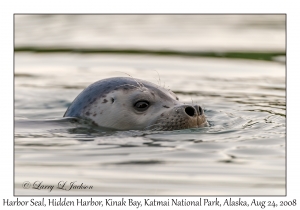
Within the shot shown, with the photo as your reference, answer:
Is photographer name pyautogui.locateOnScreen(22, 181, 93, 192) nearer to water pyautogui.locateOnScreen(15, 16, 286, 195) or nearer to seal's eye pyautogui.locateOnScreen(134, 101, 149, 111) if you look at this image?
water pyautogui.locateOnScreen(15, 16, 286, 195)

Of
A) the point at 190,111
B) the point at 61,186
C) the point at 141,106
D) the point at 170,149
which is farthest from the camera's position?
the point at 141,106

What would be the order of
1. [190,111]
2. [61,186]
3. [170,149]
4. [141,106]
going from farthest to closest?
[141,106], [190,111], [170,149], [61,186]

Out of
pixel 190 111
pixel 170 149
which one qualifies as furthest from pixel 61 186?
pixel 190 111

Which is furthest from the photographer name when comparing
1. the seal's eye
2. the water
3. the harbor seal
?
the seal's eye

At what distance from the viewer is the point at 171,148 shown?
741 centimetres

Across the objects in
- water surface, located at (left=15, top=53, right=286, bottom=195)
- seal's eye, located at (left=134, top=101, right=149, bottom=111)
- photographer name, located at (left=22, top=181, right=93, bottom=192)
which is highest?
seal's eye, located at (left=134, top=101, right=149, bottom=111)

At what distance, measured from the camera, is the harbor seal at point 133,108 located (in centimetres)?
803

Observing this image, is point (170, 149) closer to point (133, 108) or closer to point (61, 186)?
point (133, 108)

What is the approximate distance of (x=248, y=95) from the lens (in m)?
11.0

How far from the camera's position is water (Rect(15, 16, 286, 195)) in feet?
21.2

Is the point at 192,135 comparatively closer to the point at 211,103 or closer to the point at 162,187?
the point at 162,187

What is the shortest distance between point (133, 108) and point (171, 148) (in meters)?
1.14

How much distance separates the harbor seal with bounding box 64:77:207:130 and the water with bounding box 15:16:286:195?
15cm

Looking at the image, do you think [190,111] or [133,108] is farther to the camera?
[133,108]
